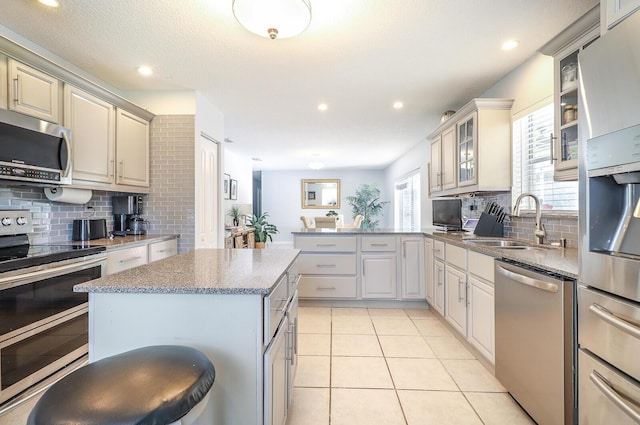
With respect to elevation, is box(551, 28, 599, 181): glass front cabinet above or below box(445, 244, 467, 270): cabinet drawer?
above

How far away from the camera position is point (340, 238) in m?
3.52

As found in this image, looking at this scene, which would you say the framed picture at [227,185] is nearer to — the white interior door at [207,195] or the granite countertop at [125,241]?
the white interior door at [207,195]

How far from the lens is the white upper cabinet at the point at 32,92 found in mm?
1967

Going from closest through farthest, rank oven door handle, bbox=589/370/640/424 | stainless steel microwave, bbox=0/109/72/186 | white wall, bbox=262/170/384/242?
1. oven door handle, bbox=589/370/640/424
2. stainless steel microwave, bbox=0/109/72/186
3. white wall, bbox=262/170/384/242

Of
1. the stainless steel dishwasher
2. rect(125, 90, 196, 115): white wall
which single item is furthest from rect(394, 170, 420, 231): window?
rect(125, 90, 196, 115): white wall

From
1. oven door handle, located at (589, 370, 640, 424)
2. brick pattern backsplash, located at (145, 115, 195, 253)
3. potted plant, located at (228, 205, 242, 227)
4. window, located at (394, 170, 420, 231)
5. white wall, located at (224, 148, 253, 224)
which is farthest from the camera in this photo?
potted plant, located at (228, 205, 242, 227)

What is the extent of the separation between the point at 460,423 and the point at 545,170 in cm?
196

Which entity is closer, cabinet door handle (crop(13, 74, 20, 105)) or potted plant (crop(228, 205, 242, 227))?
cabinet door handle (crop(13, 74, 20, 105))

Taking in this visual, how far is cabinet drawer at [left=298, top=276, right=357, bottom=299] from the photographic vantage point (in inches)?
139

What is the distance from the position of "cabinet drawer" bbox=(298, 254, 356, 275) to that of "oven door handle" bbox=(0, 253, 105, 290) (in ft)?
6.49

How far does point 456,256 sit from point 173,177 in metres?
2.98

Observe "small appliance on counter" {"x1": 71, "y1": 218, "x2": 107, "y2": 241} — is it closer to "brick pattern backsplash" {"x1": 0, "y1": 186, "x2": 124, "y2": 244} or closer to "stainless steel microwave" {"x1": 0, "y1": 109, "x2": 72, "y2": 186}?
"brick pattern backsplash" {"x1": 0, "y1": 186, "x2": 124, "y2": 244}

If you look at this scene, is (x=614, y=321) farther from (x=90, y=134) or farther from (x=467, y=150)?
(x=90, y=134)

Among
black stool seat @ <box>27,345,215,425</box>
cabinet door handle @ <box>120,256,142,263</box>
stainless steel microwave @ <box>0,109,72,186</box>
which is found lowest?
black stool seat @ <box>27,345,215,425</box>
